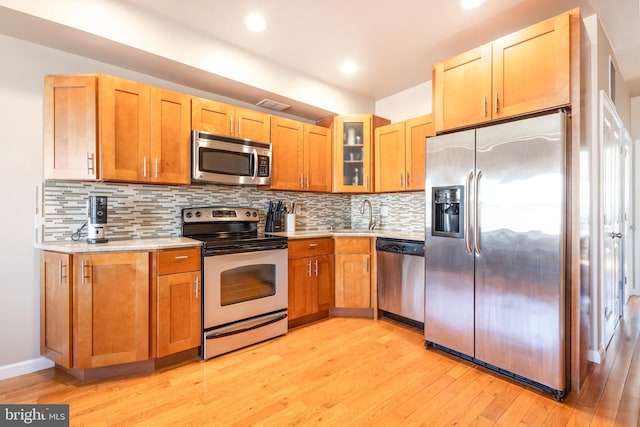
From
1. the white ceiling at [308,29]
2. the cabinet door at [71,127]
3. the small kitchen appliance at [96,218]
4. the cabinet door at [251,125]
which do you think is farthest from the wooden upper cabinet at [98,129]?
the cabinet door at [251,125]

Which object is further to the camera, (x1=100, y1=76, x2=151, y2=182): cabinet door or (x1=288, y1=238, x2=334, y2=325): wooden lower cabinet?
(x1=288, y1=238, x2=334, y2=325): wooden lower cabinet

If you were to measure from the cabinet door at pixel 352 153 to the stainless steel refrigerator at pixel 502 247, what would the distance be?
120 centimetres

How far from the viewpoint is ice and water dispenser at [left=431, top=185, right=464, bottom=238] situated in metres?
2.35

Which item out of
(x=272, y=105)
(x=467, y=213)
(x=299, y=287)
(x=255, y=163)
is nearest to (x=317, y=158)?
(x=272, y=105)

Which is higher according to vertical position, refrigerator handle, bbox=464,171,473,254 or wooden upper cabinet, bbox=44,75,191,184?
wooden upper cabinet, bbox=44,75,191,184

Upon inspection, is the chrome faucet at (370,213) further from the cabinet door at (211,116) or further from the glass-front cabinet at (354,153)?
the cabinet door at (211,116)

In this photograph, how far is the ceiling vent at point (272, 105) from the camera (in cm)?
331

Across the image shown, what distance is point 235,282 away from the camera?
263cm

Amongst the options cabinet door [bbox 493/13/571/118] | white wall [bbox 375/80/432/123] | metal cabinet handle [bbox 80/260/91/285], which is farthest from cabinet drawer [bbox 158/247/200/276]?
white wall [bbox 375/80/432/123]

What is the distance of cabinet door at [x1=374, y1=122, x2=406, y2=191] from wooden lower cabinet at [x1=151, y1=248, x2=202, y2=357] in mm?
2180

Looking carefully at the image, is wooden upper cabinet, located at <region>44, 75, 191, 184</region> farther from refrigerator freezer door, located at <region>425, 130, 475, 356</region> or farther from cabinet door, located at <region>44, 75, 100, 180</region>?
refrigerator freezer door, located at <region>425, 130, 475, 356</region>

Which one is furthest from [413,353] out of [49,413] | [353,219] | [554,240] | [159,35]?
[159,35]

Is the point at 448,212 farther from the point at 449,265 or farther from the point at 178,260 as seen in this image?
the point at 178,260

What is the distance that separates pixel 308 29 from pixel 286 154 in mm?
1214
